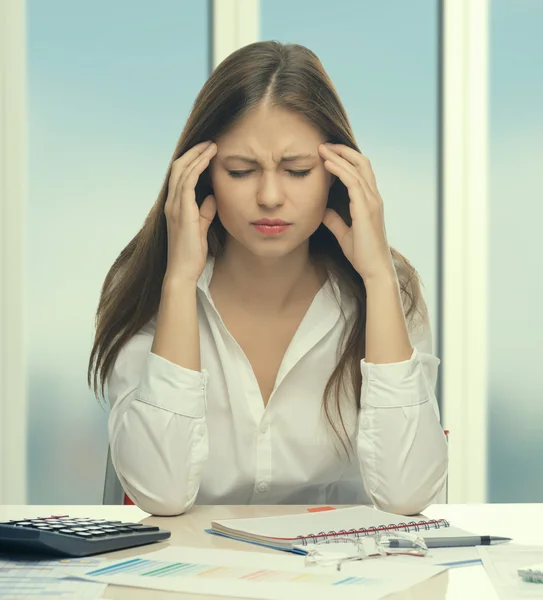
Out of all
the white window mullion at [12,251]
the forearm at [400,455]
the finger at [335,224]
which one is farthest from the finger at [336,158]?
the white window mullion at [12,251]

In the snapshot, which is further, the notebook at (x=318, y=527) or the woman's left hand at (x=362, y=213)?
the woman's left hand at (x=362, y=213)

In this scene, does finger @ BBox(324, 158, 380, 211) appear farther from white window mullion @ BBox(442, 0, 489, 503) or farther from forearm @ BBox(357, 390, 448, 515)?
white window mullion @ BBox(442, 0, 489, 503)

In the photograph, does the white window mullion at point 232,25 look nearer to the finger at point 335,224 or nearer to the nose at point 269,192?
the finger at point 335,224

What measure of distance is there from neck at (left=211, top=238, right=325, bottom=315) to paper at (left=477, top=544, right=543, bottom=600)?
0.78 meters

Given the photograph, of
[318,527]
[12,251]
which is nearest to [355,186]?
[318,527]

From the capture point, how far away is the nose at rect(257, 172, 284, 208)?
161 centimetres

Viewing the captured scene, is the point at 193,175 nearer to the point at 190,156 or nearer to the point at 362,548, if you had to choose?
the point at 190,156

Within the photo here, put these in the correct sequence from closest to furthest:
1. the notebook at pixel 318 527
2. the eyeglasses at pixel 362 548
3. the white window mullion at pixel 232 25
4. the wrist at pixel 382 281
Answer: the eyeglasses at pixel 362 548, the notebook at pixel 318 527, the wrist at pixel 382 281, the white window mullion at pixel 232 25

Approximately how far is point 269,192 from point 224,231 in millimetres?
326

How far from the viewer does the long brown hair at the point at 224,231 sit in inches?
67.1

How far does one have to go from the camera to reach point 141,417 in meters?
1.58

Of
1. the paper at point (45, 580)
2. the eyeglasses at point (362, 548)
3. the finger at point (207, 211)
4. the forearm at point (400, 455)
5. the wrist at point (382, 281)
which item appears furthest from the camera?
the finger at point (207, 211)

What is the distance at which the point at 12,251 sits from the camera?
3523 mm

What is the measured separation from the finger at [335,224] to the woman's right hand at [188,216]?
0.22 m
